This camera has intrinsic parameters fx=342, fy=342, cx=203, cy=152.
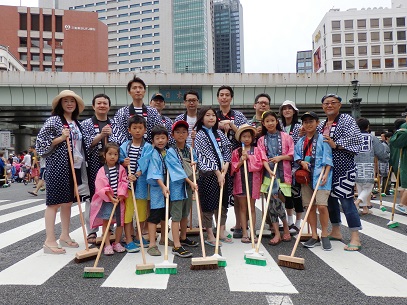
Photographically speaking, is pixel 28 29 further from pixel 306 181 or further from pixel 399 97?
pixel 306 181

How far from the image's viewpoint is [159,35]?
350ft

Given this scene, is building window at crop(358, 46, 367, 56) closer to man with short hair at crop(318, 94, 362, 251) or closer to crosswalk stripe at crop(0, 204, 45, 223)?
crosswalk stripe at crop(0, 204, 45, 223)

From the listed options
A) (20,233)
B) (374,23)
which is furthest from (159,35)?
(20,233)

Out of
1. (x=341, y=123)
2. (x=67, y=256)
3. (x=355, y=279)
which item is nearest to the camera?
(x=355, y=279)

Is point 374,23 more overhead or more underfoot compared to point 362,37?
more overhead

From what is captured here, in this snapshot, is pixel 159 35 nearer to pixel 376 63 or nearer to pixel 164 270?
pixel 376 63

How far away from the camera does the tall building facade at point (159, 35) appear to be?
106188 mm

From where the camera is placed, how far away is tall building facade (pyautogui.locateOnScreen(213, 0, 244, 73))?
169 meters

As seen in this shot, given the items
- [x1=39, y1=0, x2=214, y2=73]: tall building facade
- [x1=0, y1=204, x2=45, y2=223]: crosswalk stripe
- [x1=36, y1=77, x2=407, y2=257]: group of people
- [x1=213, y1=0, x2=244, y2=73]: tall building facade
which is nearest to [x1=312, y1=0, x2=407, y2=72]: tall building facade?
[x1=39, y1=0, x2=214, y2=73]: tall building facade

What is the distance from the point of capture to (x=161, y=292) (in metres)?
Answer: 2.88

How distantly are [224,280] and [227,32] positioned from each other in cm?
17768

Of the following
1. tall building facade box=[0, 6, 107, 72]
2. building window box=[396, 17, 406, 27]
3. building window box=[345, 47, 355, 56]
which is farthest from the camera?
building window box=[345, 47, 355, 56]

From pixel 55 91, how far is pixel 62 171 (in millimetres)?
18582

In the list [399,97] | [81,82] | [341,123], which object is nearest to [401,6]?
[399,97]
